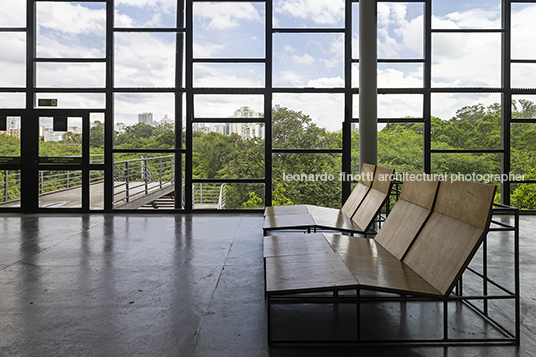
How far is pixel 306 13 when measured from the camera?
835 cm

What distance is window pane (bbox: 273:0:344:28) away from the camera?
8.33 metres

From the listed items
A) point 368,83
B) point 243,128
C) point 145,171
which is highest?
point 368,83

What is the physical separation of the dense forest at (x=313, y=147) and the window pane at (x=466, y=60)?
0.59m

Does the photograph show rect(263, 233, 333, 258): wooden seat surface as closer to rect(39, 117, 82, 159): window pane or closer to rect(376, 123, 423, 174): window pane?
rect(376, 123, 423, 174): window pane

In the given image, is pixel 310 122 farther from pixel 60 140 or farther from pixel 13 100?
pixel 13 100

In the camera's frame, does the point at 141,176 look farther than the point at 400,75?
Yes

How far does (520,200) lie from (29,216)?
9654 mm

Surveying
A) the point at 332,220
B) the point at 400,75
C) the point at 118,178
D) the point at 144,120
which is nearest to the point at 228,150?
the point at 144,120

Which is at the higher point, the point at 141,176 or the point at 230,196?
the point at 141,176

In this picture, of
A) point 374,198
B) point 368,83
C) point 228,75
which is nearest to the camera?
point 374,198

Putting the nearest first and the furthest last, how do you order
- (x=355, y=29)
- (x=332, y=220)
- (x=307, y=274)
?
(x=307, y=274)
(x=332, y=220)
(x=355, y=29)

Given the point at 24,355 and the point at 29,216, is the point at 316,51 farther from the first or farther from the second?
the point at 24,355

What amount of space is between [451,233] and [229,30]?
22.6 ft

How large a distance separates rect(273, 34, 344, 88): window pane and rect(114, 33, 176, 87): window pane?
217cm
